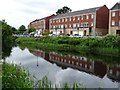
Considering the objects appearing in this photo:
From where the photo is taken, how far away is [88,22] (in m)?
71.9

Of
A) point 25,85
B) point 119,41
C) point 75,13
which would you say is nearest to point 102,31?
point 75,13

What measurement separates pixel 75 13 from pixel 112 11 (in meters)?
18.5

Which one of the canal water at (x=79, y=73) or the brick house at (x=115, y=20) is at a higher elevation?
the brick house at (x=115, y=20)

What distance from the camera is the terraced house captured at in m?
68.8

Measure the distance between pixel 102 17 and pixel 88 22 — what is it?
446 centimetres

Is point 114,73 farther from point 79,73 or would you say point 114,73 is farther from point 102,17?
point 102,17

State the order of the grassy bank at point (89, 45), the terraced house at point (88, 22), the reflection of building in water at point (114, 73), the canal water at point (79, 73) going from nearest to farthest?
the canal water at point (79, 73) → the reflection of building in water at point (114, 73) → the grassy bank at point (89, 45) → the terraced house at point (88, 22)

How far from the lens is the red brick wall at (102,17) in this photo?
68875 mm

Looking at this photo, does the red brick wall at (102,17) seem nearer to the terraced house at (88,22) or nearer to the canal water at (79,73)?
the terraced house at (88,22)

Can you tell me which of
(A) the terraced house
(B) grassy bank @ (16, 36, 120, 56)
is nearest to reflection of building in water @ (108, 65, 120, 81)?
(B) grassy bank @ (16, 36, 120, 56)

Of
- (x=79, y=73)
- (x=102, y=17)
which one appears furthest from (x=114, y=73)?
(x=102, y=17)

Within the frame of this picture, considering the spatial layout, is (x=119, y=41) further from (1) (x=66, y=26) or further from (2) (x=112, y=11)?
(1) (x=66, y=26)

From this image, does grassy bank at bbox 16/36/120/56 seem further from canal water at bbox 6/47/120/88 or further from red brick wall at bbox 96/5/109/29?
red brick wall at bbox 96/5/109/29

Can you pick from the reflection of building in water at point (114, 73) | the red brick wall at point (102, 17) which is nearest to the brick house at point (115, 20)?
the red brick wall at point (102, 17)
